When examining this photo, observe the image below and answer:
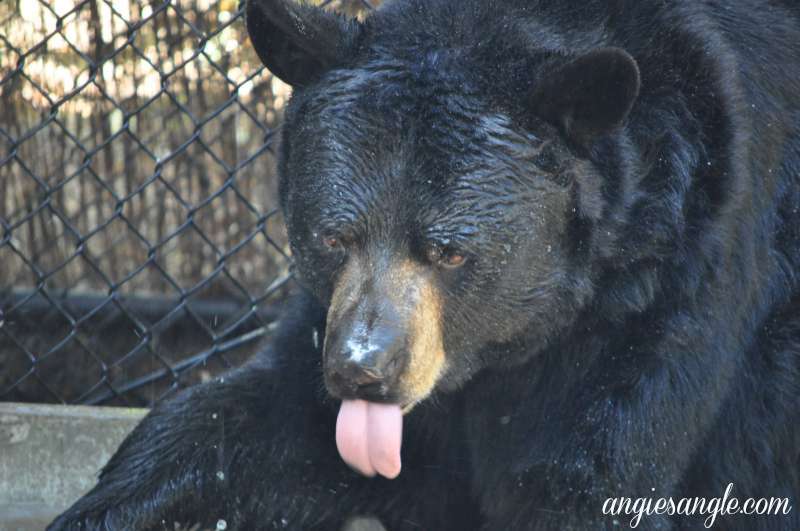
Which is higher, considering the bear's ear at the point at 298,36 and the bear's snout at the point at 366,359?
the bear's ear at the point at 298,36

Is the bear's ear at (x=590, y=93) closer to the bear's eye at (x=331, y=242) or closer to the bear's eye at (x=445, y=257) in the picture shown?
the bear's eye at (x=445, y=257)

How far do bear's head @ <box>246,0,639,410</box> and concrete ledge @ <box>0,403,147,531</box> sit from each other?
5.49 ft

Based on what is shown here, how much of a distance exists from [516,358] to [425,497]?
0.61m

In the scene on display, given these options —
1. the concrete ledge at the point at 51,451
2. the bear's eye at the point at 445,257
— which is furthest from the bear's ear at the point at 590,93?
the concrete ledge at the point at 51,451

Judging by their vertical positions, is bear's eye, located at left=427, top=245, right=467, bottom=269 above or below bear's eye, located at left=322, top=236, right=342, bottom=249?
below

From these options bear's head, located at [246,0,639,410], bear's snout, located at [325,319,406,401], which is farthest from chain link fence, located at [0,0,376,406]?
bear's snout, located at [325,319,406,401]

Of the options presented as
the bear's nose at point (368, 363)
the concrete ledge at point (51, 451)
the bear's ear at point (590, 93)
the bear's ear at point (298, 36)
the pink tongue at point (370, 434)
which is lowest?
the concrete ledge at point (51, 451)

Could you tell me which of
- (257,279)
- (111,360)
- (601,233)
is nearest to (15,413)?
(111,360)

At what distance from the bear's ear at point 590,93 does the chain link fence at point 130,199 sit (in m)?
2.47

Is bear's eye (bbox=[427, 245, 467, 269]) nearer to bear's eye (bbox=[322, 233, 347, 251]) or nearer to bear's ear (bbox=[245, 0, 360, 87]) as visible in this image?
bear's eye (bbox=[322, 233, 347, 251])

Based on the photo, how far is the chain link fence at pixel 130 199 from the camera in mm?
5402

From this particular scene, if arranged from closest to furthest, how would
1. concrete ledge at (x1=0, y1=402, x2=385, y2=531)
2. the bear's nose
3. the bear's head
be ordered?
the bear's nose, the bear's head, concrete ledge at (x1=0, y1=402, x2=385, y2=531)

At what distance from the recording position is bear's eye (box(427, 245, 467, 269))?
9.68 feet

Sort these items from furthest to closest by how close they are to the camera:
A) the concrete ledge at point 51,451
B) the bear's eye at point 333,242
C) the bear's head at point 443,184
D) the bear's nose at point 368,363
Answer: the concrete ledge at point 51,451 < the bear's eye at point 333,242 < the bear's head at point 443,184 < the bear's nose at point 368,363
